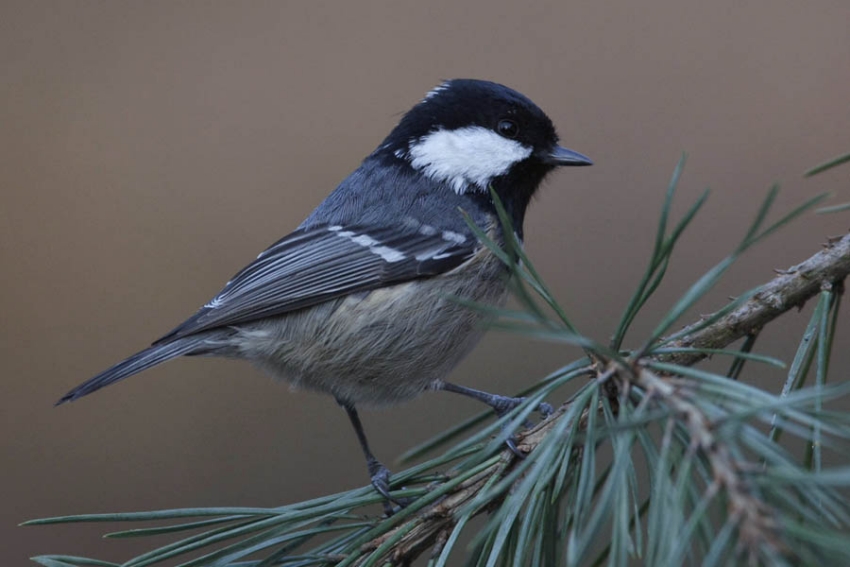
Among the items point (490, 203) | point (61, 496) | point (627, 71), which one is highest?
point (627, 71)

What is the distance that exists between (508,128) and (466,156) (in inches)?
3.1

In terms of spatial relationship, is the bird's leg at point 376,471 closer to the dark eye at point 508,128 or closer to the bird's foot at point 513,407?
the bird's foot at point 513,407

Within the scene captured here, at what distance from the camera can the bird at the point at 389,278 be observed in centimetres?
110

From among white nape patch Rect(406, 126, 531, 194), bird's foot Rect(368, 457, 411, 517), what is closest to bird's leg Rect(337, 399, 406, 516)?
bird's foot Rect(368, 457, 411, 517)

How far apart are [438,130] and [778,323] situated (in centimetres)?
62

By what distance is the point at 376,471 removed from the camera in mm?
976

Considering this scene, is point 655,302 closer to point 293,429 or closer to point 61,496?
point 293,429

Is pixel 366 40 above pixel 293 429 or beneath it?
above

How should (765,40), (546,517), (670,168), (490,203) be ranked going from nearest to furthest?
(546,517)
(490,203)
(670,168)
(765,40)

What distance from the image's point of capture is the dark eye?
4.21 feet

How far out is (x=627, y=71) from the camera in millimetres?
1488

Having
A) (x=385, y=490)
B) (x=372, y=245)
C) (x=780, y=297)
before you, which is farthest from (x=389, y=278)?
(x=780, y=297)

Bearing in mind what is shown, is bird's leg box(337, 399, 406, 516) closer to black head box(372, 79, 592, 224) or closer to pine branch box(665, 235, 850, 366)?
pine branch box(665, 235, 850, 366)

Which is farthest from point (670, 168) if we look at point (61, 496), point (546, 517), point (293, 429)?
point (61, 496)
